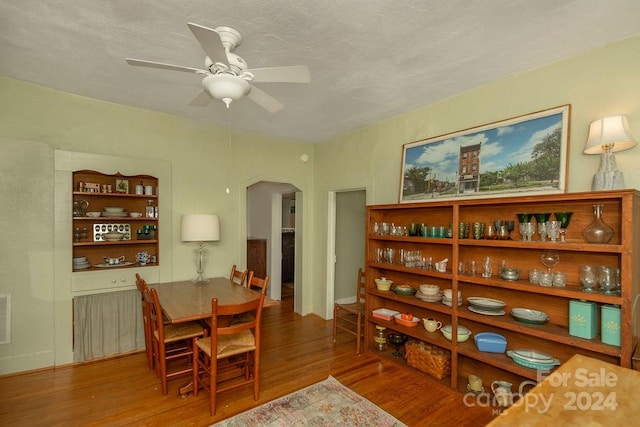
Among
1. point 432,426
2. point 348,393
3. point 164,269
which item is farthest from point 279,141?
point 432,426

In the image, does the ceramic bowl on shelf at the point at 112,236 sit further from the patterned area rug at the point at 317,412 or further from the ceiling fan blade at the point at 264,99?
the ceiling fan blade at the point at 264,99

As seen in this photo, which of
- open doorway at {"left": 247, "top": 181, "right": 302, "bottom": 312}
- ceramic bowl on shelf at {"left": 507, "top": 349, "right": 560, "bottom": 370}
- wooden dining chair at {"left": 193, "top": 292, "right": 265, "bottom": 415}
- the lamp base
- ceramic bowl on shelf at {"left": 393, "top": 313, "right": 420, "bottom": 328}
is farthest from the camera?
open doorway at {"left": 247, "top": 181, "right": 302, "bottom": 312}

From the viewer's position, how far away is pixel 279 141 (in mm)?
4594

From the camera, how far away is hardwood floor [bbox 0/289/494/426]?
227 cm

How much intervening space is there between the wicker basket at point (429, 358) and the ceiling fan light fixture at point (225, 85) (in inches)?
110

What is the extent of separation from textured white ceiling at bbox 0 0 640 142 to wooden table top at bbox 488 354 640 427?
1.99 meters

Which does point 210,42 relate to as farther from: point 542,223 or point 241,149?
point 241,149

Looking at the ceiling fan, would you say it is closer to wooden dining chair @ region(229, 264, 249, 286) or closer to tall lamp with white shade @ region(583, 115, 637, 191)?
tall lamp with white shade @ region(583, 115, 637, 191)

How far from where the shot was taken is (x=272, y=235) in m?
5.69

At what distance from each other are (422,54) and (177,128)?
298 cm

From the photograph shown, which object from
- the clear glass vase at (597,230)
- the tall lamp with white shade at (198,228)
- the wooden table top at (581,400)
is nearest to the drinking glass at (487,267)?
the clear glass vase at (597,230)

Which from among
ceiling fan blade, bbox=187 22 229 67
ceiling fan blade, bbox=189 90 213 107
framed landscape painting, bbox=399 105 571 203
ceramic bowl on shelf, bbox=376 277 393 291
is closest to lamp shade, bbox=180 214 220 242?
ceiling fan blade, bbox=189 90 213 107

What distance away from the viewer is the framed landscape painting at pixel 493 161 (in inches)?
90.4

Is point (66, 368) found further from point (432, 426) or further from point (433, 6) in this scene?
point (433, 6)
